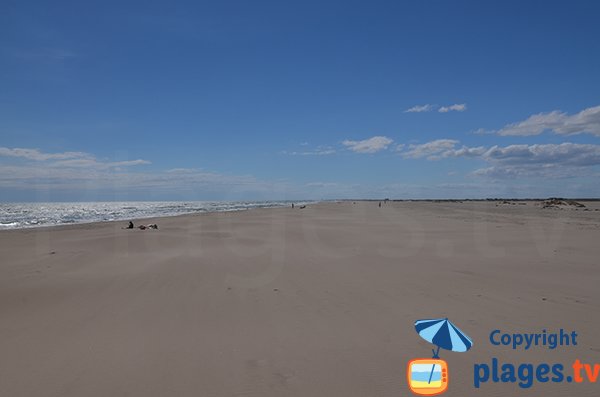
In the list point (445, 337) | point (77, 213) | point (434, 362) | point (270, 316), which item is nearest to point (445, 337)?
point (445, 337)

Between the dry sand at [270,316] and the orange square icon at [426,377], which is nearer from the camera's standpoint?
the orange square icon at [426,377]

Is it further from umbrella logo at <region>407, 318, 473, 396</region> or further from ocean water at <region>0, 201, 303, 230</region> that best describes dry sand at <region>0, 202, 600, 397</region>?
ocean water at <region>0, 201, 303, 230</region>

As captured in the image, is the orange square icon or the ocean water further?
the ocean water

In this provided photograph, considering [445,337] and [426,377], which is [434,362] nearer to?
[426,377]

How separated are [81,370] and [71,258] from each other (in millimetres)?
7964

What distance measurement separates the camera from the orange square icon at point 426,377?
3688mm

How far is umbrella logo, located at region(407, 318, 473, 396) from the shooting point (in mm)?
3717

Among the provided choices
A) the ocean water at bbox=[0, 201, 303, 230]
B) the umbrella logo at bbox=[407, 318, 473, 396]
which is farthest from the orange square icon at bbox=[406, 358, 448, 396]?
the ocean water at bbox=[0, 201, 303, 230]

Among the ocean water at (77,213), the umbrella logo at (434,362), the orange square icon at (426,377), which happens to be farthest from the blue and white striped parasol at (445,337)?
the ocean water at (77,213)

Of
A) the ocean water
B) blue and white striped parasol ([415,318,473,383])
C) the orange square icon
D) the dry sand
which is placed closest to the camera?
the orange square icon

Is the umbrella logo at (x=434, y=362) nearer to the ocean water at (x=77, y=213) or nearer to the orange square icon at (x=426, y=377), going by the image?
the orange square icon at (x=426, y=377)

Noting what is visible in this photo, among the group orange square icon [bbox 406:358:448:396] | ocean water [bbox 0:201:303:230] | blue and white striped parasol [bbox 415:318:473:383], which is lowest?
orange square icon [bbox 406:358:448:396]

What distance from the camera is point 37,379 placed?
387cm

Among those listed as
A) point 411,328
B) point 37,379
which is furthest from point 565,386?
point 37,379
